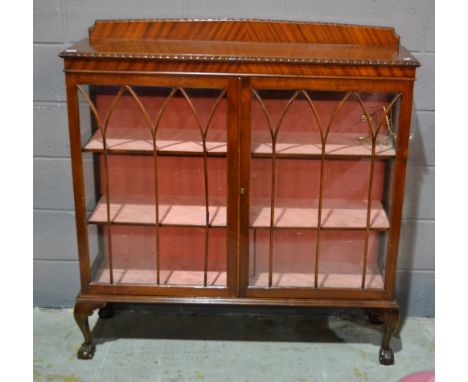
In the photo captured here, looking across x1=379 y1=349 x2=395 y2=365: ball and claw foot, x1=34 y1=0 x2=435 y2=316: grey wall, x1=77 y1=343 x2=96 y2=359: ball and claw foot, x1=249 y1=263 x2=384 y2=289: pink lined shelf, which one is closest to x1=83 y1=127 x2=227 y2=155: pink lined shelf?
x1=34 y1=0 x2=435 y2=316: grey wall

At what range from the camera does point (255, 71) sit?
2.19 m

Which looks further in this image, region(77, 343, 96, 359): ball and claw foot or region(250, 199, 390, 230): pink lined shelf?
region(77, 343, 96, 359): ball and claw foot

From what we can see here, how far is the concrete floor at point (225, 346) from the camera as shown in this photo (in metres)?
2.54

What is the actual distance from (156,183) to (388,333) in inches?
43.0

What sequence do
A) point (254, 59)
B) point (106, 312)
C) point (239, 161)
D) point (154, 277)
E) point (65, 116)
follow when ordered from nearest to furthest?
point (254, 59) → point (239, 161) → point (154, 277) → point (65, 116) → point (106, 312)

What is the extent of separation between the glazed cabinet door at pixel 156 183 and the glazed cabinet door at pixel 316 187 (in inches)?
3.4

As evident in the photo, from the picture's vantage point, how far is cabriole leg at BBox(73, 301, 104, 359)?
→ 8.25ft

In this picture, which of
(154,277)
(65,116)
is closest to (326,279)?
(154,277)

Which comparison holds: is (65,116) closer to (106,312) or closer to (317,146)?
(106,312)

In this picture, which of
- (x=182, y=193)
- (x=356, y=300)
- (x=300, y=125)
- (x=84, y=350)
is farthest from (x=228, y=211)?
(x=84, y=350)

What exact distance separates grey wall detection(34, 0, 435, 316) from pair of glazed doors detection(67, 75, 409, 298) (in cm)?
41

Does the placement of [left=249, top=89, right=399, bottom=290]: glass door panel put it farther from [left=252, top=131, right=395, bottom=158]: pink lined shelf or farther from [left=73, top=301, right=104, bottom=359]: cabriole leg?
[left=73, top=301, right=104, bottom=359]: cabriole leg

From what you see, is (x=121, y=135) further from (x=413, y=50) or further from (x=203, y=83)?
(x=413, y=50)

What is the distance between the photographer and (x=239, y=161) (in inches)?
90.8
